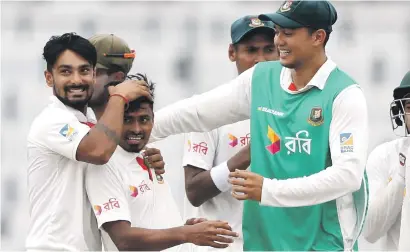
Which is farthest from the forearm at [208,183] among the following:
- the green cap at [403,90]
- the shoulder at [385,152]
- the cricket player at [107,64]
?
the shoulder at [385,152]

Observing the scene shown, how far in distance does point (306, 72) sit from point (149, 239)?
1159 millimetres

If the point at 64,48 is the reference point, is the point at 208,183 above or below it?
below

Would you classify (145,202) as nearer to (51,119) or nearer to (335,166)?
(51,119)

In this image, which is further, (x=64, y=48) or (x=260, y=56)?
(x=260, y=56)

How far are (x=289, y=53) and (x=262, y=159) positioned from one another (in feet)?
1.81

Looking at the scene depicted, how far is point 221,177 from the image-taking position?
7555 millimetres

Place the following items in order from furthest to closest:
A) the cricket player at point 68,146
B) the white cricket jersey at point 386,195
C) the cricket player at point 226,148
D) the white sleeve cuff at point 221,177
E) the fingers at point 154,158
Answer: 1. the cricket player at point 226,148
2. the white cricket jersey at point 386,195
3. the white sleeve cuff at point 221,177
4. the fingers at point 154,158
5. the cricket player at point 68,146

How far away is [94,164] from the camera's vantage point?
6363mm

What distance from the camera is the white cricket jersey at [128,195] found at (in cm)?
633

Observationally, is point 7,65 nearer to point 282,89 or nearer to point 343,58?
point 343,58

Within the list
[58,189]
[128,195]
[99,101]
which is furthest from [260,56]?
[58,189]

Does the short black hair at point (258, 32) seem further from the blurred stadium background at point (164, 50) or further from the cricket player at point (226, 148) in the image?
the blurred stadium background at point (164, 50)

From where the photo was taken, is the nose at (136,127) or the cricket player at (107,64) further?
the cricket player at (107,64)

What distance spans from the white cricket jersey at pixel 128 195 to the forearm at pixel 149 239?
8 cm
